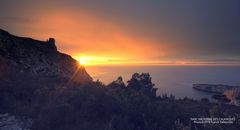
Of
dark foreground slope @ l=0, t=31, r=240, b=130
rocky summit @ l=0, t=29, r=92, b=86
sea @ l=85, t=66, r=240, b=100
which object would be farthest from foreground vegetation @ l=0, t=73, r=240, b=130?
sea @ l=85, t=66, r=240, b=100

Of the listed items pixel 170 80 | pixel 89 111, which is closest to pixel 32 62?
pixel 89 111

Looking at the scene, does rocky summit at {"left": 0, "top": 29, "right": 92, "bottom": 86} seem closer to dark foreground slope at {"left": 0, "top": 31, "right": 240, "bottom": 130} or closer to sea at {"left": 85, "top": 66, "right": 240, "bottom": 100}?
dark foreground slope at {"left": 0, "top": 31, "right": 240, "bottom": 130}

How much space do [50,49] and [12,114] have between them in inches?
609

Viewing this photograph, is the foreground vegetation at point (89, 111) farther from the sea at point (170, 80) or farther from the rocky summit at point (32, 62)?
the sea at point (170, 80)

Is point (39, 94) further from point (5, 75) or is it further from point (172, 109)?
point (172, 109)

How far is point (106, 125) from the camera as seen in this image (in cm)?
937

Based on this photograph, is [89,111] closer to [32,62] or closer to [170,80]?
[32,62]

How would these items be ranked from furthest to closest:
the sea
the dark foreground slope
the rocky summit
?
1. the sea
2. the rocky summit
3. the dark foreground slope

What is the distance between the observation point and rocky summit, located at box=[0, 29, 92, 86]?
51.3 feet

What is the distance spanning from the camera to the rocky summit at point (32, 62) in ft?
51.3

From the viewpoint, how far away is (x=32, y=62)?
19719 millimetres

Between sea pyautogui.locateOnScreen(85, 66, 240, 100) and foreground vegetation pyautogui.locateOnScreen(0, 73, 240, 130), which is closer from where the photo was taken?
foreground vegetation pyautogui.locateOnScreen(0, 73, 240, 130)

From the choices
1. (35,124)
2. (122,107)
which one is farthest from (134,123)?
(35,124)

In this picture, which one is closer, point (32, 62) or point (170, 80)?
point (32, 62)
